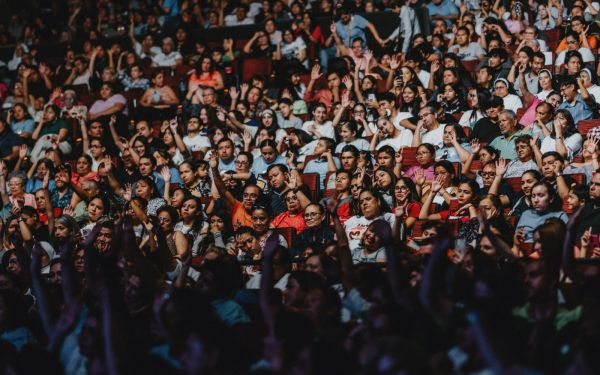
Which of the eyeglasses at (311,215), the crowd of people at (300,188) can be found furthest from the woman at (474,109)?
the eyeglasses at (311,215)

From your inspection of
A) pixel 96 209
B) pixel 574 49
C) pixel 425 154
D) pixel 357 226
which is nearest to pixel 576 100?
pixel 574 49

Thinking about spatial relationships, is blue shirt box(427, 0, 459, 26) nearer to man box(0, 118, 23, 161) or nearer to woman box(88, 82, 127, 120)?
woman box(88, 82, 127, 120)

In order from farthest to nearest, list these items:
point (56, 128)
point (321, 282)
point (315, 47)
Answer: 1. point (315, 47)
2. point (56, 128)
3. point (321, 282)

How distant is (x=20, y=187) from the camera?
777 cm

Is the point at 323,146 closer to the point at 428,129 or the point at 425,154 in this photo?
the point at 428,129

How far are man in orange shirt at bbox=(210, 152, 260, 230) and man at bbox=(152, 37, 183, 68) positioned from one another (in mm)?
3784

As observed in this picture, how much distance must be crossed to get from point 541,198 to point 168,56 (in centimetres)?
609

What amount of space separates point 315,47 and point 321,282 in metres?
6.11

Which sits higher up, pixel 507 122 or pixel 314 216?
pixel 507 122

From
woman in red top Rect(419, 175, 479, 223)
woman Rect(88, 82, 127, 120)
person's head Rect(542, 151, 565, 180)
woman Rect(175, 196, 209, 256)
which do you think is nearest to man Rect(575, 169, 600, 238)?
person's head Rect(542, 151, 565, 180)

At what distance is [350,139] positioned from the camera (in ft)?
24.8

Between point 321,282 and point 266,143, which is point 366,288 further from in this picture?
point 266,143

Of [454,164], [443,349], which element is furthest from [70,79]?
[443,349]

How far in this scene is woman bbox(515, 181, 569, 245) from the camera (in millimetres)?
5234
